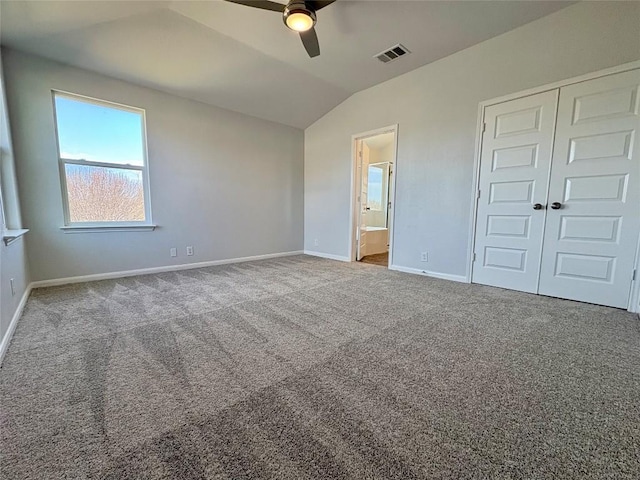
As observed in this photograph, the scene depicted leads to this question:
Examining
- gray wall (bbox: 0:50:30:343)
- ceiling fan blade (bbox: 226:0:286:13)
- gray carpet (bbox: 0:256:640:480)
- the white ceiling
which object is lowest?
gray carpet (bbox: 0:256:640:480)

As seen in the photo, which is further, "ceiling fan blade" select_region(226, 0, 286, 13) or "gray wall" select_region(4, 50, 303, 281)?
"gray wall" select_region(4, 50, 303, 281)

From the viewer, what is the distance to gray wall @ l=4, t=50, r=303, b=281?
9.26 feet

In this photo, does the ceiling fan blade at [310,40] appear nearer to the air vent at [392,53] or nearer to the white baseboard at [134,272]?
the air vent at [392,53]

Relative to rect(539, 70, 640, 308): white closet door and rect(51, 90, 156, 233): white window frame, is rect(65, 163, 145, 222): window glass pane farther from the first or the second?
rect(539, 70, 640, 308): white closet door

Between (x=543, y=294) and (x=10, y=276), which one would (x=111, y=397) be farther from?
(x=543, y=294)

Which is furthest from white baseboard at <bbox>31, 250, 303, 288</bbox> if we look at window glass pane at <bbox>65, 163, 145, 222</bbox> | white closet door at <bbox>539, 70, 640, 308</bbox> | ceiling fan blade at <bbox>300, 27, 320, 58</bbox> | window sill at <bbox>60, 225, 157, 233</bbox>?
white closet door at <bbox>539, 70, 640, 308</bbox>

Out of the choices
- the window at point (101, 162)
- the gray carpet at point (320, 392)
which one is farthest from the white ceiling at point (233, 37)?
the gray carpet at point (320, 392)

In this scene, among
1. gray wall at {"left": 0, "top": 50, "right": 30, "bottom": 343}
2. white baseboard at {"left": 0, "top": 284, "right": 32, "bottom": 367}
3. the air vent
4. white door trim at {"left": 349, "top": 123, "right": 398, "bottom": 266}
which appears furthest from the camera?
white door trim at {"left": 349, "top": 123, "right": 398, "bottom": 266}

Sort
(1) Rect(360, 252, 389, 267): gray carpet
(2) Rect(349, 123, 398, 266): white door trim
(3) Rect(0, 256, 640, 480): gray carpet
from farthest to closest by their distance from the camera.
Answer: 1. (1) Rect(360, 252, 389, 267): gray carpet
2. (2) Rect(349, 123, 398, 266): white door trim
3. (3) Rect(0, 256, 640, 480): gray carpet

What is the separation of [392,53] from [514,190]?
220 centimetres

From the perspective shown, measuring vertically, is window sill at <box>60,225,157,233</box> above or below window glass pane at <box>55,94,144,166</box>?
below

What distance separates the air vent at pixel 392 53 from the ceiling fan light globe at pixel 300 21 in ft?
4.58

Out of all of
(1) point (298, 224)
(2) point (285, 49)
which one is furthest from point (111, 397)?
(1) point (298, 224)

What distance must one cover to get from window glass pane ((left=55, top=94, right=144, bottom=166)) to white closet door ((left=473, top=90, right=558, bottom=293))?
4449 millimetres
